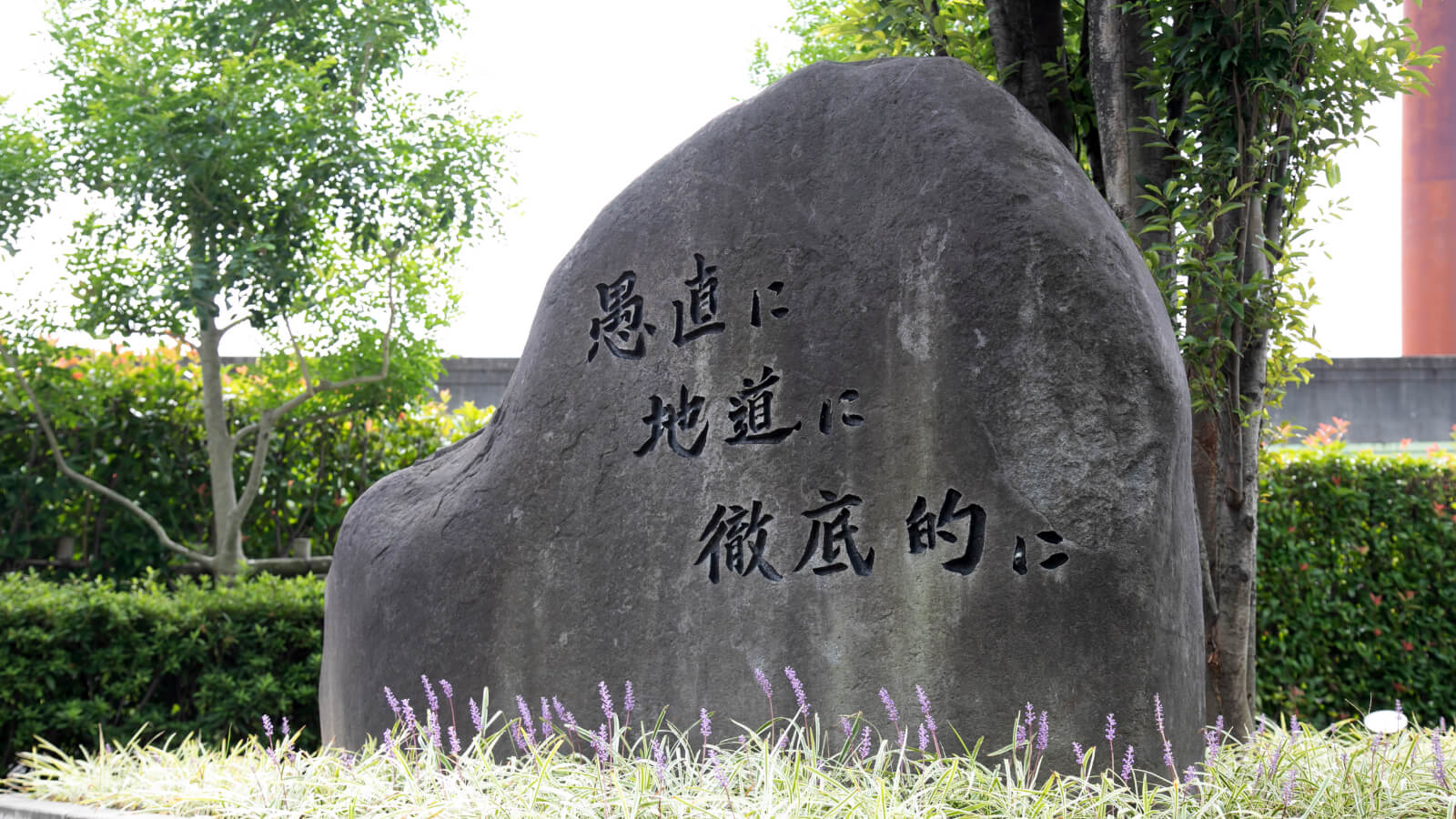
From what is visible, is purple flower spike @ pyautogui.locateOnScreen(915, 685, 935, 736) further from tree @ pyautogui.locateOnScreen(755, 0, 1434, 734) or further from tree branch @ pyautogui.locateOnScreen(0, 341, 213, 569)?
tree branch @ pyautogui.locateOnScreen(0, 341, 213, 569)

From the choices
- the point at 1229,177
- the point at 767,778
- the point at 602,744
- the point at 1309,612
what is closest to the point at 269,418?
the point at 602,744

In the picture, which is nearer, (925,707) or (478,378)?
(925,707)

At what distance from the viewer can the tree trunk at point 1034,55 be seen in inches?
175

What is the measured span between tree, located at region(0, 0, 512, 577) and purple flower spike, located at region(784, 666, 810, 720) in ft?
11.7

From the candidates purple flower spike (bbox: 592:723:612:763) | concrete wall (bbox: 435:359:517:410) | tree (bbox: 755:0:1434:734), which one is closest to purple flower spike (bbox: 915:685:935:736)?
purple flower spike (bbox: 592:723:612:763)

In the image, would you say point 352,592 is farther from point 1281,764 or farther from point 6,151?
point 6,151

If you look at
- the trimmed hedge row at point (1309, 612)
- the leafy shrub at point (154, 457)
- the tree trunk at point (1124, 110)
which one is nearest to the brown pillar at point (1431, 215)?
the trimmed hedge row at point (1309, 612)

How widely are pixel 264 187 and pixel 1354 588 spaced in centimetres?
598

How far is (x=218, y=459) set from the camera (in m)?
5.90

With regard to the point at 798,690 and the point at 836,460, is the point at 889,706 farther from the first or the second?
the point at 836,460

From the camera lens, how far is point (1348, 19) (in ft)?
12.5

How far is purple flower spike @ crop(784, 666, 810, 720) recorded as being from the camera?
2.82 metres

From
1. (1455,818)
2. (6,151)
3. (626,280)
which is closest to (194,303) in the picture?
(6,151)

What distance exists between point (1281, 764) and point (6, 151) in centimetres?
605
